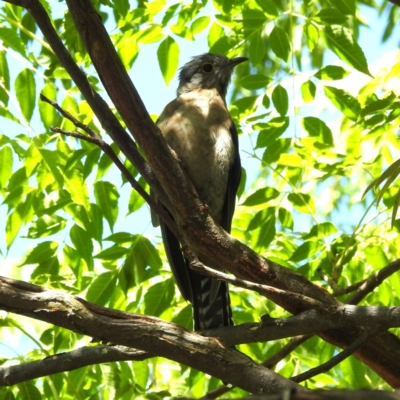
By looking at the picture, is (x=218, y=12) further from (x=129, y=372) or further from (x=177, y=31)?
(x=129, y=372)

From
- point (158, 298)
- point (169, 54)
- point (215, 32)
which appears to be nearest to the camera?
point (158, 298)

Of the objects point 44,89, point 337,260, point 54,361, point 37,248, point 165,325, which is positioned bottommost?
point 54,361

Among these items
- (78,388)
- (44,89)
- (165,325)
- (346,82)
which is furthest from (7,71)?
(346,82)

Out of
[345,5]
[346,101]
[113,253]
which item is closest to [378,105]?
[346,101]

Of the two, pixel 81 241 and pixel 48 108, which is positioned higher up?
pixel 48 108

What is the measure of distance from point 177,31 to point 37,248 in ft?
6.07

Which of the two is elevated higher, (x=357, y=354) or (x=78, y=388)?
(x=357, y=354)

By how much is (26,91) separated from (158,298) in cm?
166

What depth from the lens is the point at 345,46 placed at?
430 cm

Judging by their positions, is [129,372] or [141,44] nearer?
[129,372]

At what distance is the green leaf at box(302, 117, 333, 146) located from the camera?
451 cm

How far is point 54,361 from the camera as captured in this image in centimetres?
294

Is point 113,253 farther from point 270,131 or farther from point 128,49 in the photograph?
point 128,49

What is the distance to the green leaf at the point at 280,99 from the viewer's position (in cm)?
451
